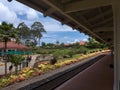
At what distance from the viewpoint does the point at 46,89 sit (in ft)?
37.5

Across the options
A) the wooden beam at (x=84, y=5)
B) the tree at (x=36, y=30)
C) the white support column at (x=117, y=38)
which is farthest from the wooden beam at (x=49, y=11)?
the tree at (x=36, y=30)

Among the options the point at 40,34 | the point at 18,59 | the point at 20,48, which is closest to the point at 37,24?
the point at 40,34

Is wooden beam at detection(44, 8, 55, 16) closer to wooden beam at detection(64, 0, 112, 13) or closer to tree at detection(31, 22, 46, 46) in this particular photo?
wooden beam at detection(64, 0, 112, 13)

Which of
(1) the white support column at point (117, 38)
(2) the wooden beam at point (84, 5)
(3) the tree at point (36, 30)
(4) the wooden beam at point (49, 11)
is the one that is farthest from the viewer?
(3) the tree at point (36, 30)

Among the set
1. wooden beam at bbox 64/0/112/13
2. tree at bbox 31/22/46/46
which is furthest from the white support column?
tree at bbox 31/22/46/46

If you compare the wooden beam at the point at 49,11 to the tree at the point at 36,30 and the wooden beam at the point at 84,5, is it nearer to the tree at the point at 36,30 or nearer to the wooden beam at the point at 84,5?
the wooden beam at the point at 84,5

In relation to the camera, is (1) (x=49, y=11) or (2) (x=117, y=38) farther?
(1) (x=49, y=11)

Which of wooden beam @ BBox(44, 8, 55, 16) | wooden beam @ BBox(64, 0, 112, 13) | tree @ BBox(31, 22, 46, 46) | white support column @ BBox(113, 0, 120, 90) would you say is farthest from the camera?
tree @ BBox(31, 22, 46, 46)

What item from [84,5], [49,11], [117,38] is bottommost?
[117,38]

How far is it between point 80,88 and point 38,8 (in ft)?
17.7

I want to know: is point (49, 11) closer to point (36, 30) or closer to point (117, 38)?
point (117, 38)

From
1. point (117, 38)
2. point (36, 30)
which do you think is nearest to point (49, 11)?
point (117, 38)

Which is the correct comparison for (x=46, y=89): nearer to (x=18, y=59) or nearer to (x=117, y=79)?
(x=117, y=79)

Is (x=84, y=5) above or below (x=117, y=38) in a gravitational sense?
above
